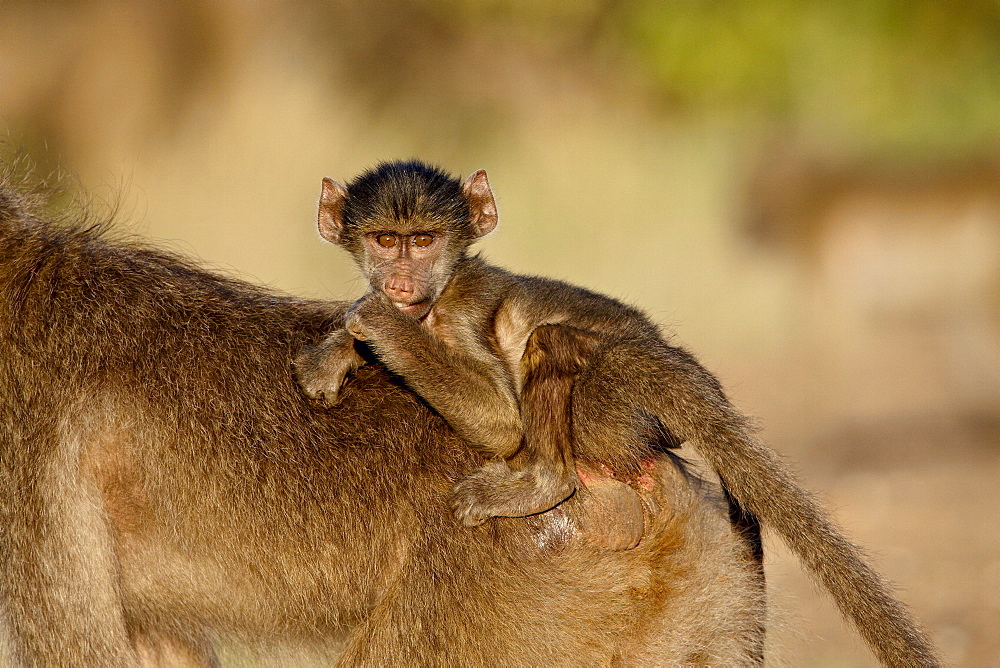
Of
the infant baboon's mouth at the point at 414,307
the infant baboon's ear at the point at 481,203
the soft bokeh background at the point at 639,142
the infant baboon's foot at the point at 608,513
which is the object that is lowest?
the infant baboon's foot at the point at 608,513

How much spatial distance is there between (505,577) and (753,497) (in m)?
0.63

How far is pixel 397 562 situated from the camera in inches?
109

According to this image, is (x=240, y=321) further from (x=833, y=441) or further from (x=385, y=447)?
(x=833, y=441)

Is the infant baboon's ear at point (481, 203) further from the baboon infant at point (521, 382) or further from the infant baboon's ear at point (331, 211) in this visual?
the infant baboon's ear at point (331, 211)

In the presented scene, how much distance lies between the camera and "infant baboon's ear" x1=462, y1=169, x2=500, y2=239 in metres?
3.05

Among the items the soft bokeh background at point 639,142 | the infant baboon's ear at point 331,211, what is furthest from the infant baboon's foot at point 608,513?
the soft bokeh background at point 639,142

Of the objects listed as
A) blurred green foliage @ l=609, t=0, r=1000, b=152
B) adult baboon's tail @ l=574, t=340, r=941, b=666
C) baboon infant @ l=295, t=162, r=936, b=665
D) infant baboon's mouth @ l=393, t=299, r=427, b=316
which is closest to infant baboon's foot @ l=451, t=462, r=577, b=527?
baboon infant @ l=295, t=162, r=936, b=665

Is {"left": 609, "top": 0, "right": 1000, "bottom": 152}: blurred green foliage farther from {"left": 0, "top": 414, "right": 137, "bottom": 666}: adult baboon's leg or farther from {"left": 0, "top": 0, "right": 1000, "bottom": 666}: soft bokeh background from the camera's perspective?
{"left": 0, "top": 414, "right": 137, "bottom": 666}: adult baboon's leg

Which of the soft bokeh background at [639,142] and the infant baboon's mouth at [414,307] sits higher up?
the soft bokeh background at [639,142]

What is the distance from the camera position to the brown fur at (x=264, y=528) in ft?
8.86

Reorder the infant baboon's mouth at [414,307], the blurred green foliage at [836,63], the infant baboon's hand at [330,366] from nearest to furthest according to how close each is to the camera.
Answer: the infant baboon's mouth at [414,307], the infant baboon's hand at [330,366], the blurred green foliage at [836,63]

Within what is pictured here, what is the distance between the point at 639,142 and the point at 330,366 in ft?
30.3

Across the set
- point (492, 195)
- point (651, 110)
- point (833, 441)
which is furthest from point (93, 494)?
point (651, 110)

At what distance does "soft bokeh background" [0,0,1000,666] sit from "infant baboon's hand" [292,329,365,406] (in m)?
7.54
